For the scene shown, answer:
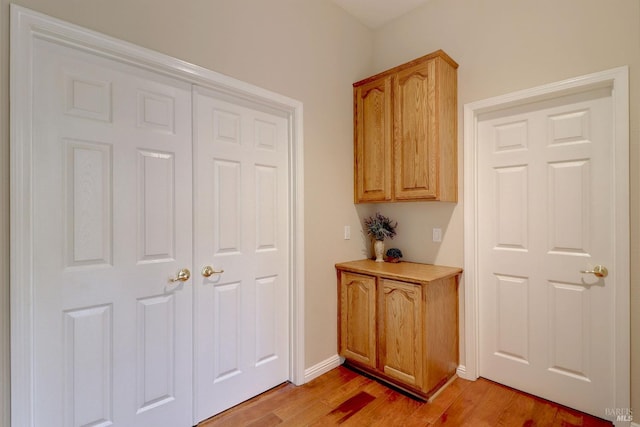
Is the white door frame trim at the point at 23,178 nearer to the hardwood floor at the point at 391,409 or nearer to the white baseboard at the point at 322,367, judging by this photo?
the hardwood floor at the point at 391,409

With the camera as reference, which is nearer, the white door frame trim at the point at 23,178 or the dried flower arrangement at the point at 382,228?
the white door frame trim at the point at 23,178

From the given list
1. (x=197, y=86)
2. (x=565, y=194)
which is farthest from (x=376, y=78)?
(x=565, y=194)

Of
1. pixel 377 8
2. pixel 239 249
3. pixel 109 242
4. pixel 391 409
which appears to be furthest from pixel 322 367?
pixel 377 8

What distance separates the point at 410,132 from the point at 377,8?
1293 mm

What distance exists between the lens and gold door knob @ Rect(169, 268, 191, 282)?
1815 mm

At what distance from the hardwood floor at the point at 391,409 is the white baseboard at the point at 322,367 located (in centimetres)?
9

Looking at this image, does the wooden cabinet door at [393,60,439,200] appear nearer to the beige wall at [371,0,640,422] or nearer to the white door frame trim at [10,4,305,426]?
Result: the beige wall at [371,0,640,422]

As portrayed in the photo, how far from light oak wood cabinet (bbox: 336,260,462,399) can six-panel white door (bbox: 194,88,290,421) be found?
584 millimetres

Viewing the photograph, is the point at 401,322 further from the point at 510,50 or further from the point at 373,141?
the point at 510,50

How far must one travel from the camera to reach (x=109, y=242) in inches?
62.9

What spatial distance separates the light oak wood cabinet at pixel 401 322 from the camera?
2119mm

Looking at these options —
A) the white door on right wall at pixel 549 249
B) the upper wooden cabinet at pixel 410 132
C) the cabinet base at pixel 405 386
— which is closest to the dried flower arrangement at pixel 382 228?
the upper wooden cabinet at pixel 410 132

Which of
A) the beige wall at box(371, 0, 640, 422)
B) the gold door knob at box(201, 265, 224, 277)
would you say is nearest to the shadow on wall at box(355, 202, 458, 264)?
the beige wall at box(371, 0, 640, 422)

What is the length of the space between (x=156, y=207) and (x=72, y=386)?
97 cm
